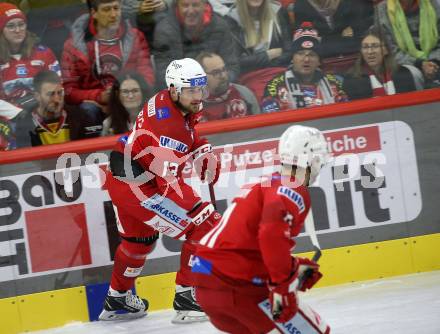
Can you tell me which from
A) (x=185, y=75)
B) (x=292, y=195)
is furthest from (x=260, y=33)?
(x=292, y=195)

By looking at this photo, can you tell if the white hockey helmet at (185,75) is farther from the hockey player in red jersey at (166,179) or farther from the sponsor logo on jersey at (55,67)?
the sponsor logo on jersey at (55,67)

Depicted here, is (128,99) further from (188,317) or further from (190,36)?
(188,317)

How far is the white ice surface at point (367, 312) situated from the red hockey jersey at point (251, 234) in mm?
1338

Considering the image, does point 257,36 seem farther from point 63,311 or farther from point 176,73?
point 63,311

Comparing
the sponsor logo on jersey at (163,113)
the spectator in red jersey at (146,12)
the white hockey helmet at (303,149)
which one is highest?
the spectator in red jersey at (146,12)

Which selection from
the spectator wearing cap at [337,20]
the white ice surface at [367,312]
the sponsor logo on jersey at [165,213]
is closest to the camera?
the white ice surface at [367,312]

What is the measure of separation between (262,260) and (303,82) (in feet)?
8.04

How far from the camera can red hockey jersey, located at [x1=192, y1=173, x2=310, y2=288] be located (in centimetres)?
335

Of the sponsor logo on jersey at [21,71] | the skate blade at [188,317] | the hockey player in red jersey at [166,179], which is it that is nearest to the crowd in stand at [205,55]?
the sponsor logo on jersey at [21,71]

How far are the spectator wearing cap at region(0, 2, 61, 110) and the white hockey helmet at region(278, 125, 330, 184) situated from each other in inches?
100

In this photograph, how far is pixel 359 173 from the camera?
566 centimetres

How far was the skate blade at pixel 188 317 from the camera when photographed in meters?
5.20

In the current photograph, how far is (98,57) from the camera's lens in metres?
5.66

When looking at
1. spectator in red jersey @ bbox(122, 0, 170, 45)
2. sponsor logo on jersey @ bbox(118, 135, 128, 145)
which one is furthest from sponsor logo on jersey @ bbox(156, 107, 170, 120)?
spectator in red jersey @ bbox(122, 0, 170, 45)
